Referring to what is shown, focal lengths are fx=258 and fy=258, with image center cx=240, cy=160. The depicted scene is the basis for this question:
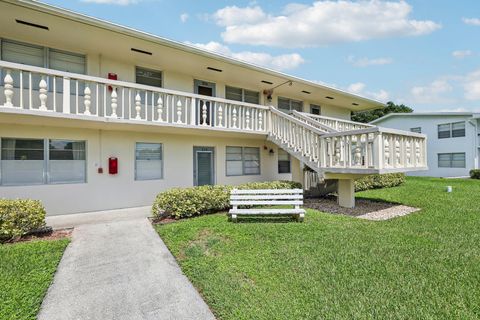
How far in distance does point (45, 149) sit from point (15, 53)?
9.60 feet

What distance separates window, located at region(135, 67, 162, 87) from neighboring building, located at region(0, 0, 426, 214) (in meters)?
0.04

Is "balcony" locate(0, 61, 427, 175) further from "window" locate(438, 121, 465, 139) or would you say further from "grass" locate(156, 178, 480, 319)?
"window" locate(438, 121, 465, 139)

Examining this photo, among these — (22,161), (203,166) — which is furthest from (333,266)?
(22,161)

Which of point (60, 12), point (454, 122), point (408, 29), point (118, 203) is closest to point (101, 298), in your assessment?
point (118, 203)

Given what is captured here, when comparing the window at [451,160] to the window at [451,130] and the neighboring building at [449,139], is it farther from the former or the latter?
the window at [451,130]

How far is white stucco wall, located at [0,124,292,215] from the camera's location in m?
7.81

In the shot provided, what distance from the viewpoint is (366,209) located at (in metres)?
8.69

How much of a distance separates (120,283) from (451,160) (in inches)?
1114

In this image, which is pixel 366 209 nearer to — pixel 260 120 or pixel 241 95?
pixel 260 120

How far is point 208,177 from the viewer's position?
11.1 meters

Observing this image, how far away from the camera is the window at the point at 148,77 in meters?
9.68

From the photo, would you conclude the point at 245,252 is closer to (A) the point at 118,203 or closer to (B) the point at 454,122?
(A) the point at 118,203

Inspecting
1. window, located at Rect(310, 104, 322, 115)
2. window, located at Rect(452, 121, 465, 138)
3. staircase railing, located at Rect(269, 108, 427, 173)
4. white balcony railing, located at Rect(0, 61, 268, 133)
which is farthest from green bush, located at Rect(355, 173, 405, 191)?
window, located at Rect(452, 121, 465, 138)

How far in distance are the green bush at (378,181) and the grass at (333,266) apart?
5.96m
